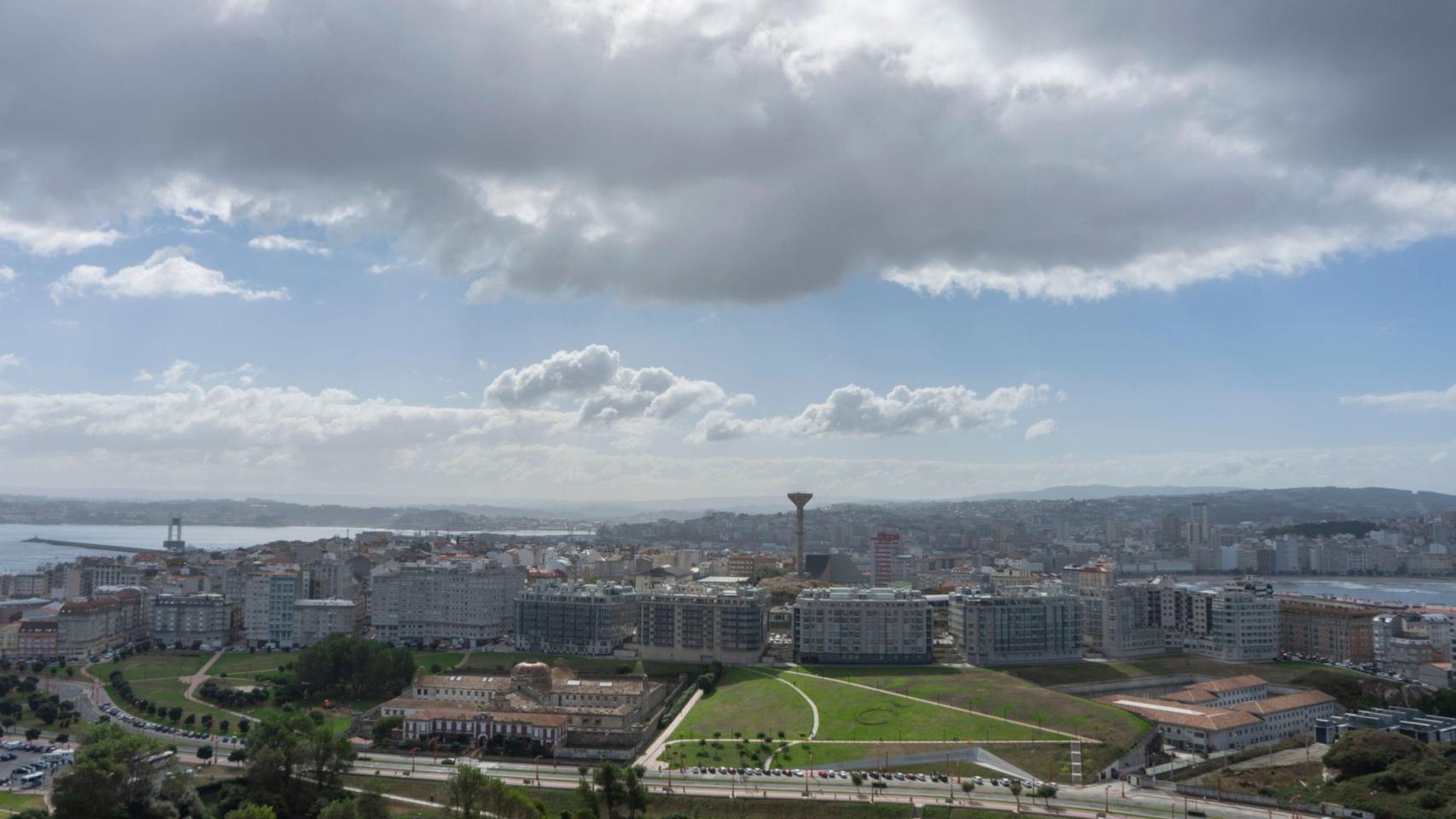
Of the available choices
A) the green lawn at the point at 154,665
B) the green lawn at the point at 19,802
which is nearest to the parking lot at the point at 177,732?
the green lawn at the point at 19,802

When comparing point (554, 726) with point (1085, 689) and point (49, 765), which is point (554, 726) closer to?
point (49, 765)

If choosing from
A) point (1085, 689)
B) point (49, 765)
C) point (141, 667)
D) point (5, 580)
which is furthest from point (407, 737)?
point (5, 580)

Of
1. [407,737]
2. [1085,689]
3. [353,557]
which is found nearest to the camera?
[407,737]

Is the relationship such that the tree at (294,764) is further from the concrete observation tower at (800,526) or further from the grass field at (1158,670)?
the concrete observation tower at (800,526)

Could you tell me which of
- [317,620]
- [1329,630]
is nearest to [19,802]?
[317,620]

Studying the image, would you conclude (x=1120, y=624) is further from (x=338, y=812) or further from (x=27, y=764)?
(x=27, y=764)

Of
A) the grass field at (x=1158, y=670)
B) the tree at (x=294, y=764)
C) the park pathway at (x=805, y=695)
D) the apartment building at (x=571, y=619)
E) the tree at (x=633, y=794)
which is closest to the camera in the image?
the tree at (x=633, y=794)
